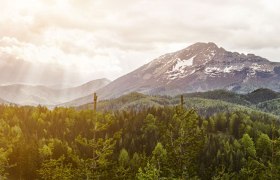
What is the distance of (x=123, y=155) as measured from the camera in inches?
6516

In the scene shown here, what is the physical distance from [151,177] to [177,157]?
259 inches

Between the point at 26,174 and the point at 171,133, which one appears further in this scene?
the point at 26,174

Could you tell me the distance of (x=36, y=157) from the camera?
14625 centimetres

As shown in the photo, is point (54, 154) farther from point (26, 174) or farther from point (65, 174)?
point (65, 174)

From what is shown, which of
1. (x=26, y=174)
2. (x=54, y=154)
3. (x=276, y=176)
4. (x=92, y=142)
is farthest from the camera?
(x=54, y=154)

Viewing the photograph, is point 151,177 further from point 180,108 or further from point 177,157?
point 180,108

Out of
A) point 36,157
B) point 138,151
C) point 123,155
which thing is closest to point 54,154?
point 36,157

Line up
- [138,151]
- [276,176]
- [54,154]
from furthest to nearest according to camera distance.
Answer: [138,151], [54,154], [276,176]

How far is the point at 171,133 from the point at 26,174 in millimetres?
114181

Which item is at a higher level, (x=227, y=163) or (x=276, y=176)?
(x=276, y=176)

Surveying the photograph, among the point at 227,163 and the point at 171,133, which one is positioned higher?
the point at 171,133

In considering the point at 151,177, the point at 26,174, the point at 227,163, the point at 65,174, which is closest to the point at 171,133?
the point at 151,177

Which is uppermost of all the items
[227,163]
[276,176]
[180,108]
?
[180,108]

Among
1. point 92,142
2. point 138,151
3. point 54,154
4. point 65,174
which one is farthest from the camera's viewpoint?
point 138,151
